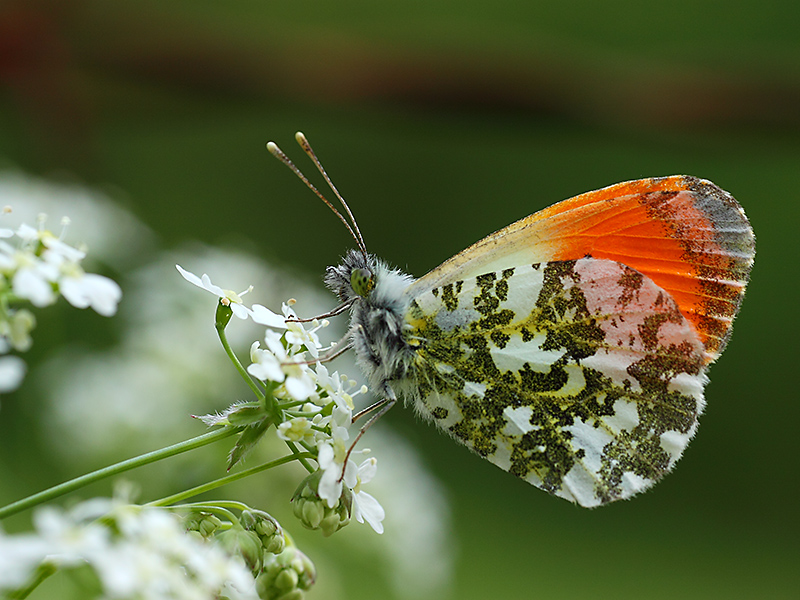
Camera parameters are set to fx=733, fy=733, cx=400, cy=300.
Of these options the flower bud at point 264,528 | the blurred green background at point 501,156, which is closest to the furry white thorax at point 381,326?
the flower bud at point 264,528

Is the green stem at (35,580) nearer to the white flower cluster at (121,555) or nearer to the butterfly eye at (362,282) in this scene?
the white flower cluster at (121,555)

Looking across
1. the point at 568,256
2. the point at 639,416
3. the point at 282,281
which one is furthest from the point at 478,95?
the point at 639,416

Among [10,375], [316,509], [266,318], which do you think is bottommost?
[316,509]

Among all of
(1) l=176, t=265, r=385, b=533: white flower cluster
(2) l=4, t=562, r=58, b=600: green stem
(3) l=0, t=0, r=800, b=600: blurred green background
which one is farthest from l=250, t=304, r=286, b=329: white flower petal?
(3) l=0, t=0, r=800, b=600: blurred green background

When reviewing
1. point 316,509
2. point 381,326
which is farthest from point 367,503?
point 381,326

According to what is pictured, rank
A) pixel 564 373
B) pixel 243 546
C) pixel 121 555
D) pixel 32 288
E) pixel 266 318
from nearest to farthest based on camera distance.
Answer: pixel 121 555 → pixel 32 288 → pixel 243 546 → pixel 266 318 → pixel 564 373

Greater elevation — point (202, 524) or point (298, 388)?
point (298, 388)

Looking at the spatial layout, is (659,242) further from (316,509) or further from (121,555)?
(121,555)
